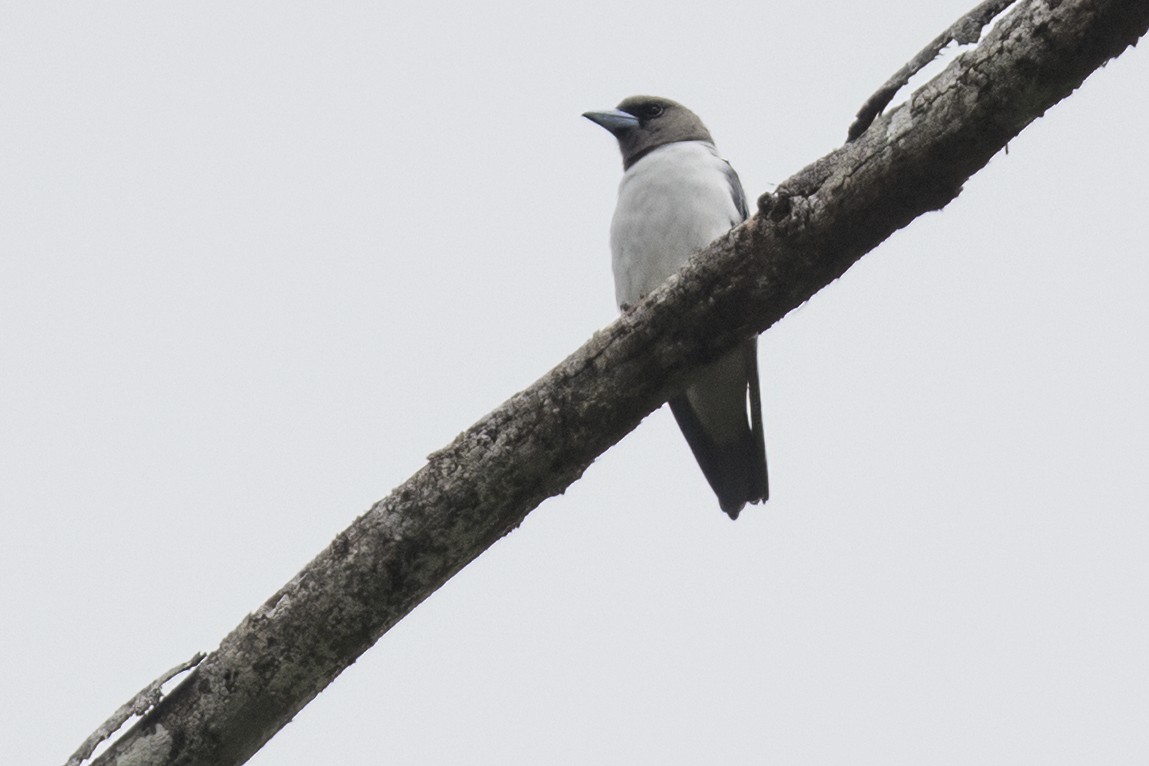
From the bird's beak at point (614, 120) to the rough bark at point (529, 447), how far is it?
3.99m

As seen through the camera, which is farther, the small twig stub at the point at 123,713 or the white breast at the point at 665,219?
the white breast at the point at 665,219

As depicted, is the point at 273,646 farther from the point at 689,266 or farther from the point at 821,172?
the point at 821,172

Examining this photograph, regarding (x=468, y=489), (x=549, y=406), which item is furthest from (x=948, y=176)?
(x=468, y=489)

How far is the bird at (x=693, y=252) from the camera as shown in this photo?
5.43 m

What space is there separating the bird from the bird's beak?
546 mm

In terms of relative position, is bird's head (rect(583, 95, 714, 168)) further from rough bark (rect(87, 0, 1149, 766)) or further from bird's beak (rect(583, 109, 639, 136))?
rough bark (rect(87, 0, 1149, 766))

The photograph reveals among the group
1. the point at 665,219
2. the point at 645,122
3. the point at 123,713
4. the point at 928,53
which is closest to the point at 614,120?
the point at 645,122

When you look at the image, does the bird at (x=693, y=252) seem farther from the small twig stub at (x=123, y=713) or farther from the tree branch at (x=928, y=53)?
the small twig stub at (x=123, y=713)

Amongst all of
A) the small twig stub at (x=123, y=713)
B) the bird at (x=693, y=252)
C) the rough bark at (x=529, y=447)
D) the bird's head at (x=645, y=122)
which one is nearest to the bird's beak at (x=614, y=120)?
the bird's head at (x=645, y=122)

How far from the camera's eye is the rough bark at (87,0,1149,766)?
9.12ft

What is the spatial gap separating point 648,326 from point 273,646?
1080 millimetres

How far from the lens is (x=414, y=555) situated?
9.53ft

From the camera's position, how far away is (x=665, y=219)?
5.70 metres

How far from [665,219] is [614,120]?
4.27ft
